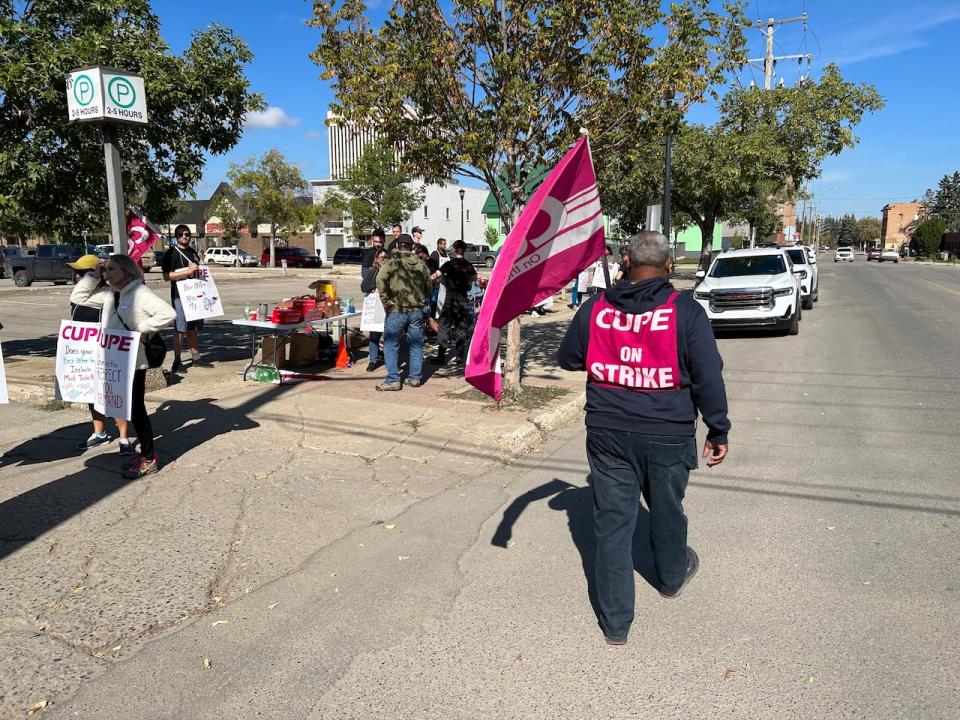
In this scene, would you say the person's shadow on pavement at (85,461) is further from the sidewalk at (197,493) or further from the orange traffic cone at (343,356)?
the orange traffic cone at (343,356)

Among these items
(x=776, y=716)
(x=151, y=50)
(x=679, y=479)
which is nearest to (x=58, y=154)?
(x=151, y=50)

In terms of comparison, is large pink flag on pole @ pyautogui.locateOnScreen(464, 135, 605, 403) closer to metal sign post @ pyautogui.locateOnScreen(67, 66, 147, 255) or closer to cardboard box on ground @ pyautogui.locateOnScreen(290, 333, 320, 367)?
metal sign post @ pyautogui.locateOnScreen(67, 66, 147, 255)

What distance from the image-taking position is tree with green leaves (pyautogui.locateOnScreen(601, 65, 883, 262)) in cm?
2202

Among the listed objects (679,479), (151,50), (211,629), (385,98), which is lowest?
(211,629)

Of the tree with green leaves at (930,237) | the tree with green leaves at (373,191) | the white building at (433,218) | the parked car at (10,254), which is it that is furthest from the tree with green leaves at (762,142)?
the tree with green leaves at (930,237)

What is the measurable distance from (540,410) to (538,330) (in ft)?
25.0

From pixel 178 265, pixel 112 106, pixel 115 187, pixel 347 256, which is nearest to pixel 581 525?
pixel 115 187

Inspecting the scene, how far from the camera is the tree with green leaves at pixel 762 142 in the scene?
72.2 feet

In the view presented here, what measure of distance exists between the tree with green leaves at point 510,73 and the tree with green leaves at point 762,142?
13.8 m

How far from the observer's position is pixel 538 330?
15.0m

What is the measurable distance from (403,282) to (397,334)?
0.66 m

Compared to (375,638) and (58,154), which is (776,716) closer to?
(375,638)

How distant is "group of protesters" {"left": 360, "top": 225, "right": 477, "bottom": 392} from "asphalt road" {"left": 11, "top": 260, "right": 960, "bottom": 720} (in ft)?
10.7

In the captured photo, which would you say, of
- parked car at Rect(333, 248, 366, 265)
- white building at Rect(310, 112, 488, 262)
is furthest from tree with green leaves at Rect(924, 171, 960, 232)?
parked car at Rect(333, 248, 366, 265)
